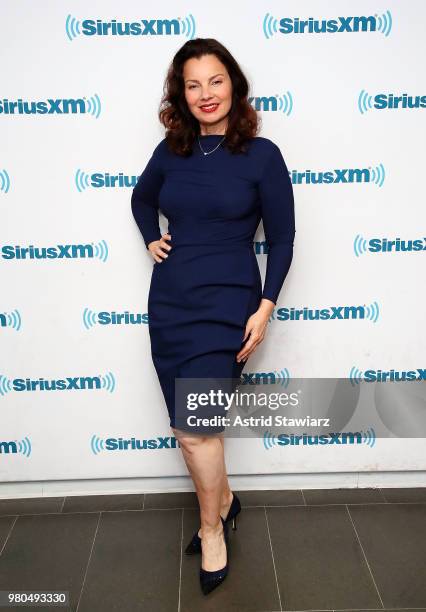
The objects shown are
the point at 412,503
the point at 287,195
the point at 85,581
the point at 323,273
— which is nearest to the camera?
the point at 287,195

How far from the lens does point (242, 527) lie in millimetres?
2344

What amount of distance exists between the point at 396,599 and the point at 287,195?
134 centimetres

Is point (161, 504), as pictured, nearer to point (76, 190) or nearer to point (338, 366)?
point (338, 366)

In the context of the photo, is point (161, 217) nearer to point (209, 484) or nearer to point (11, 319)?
point (11, 319)

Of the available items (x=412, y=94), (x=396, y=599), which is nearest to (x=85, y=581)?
(x=396, y=599)

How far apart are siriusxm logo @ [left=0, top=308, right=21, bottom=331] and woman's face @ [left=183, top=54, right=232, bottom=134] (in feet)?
3.36

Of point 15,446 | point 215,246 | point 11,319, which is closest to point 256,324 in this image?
point 215,246

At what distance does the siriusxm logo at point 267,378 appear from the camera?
7.94ft

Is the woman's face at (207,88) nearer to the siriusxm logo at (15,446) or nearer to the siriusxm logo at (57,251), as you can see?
the siriusxm logo at (57,251)

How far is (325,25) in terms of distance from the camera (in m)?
2.06

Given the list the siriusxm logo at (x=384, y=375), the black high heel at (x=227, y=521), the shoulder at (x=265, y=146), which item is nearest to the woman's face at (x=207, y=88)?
the shoulder at (x=265, y=146)

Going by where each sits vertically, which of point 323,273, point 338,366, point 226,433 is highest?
point 323,273

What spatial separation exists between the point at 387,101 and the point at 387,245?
1.67ft

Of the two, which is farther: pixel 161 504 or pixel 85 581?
pixel 161 504
